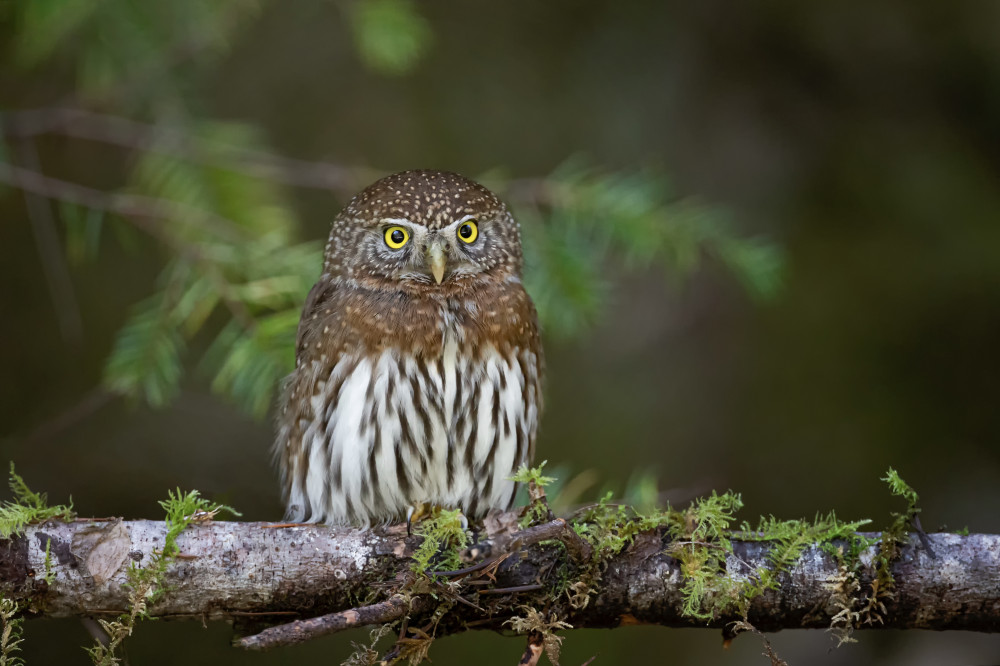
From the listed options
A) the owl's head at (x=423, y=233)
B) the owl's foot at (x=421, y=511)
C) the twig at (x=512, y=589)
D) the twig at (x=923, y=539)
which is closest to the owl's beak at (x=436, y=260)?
the owl's head at (x=423, y=233)

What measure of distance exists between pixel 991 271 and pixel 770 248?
1146 mm

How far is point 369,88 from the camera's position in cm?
466

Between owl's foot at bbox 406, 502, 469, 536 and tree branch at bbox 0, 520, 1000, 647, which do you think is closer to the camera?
tree branch at bbox 0, 520, 1000, 647

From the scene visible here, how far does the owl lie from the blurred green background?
1.64ft

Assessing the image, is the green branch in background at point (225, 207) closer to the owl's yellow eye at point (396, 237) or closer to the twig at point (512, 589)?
the owl's yellow eye at point (396, 237)

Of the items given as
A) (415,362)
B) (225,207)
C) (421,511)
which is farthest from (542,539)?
(225,207)

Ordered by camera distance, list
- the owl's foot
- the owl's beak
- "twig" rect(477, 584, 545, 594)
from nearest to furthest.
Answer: "twig" rect(477, 584, 545, 594), the owl's foot, the owl's beak

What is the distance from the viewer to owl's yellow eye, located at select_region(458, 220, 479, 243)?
112 inches

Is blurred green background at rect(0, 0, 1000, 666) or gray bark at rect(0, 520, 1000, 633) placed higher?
blurred green background at rect(0, 0, 1000, 666)

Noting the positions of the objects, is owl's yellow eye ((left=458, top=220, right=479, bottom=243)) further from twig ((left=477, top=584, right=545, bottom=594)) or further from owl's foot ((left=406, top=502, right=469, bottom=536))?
twig ((left=477, top=584, right=545, bottom=594))

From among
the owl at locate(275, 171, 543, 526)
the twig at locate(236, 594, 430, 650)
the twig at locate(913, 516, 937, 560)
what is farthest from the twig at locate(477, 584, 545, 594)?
the twig at locate(913, 516, 937, 560)

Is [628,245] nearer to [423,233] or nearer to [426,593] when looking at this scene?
[423,233]

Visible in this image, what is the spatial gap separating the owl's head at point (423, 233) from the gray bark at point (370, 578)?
2.81 ft

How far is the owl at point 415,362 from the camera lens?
9.07ft
